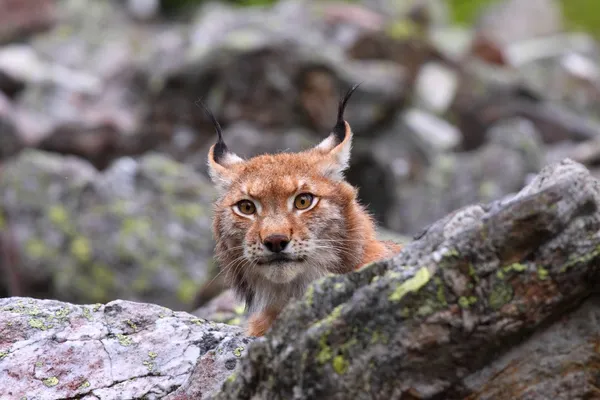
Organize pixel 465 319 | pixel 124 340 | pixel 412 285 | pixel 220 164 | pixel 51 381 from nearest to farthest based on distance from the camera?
pixel 465 319 → pixel 412 285 → pixel 51 381 → pixel 124 340 → pixel 220 164

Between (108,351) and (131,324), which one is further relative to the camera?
(131,324)

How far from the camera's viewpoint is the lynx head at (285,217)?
7.97m

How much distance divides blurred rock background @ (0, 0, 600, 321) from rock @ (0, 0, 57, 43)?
0.27 ft

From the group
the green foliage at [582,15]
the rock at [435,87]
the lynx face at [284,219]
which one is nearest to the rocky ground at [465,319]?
the lynx face at [284,219]

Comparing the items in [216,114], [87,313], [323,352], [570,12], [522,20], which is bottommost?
[570,12]

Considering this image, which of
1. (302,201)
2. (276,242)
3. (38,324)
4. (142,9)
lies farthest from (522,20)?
(38,324)

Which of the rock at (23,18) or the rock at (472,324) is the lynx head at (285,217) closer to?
the rock at (472,324)

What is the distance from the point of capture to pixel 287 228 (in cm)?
794

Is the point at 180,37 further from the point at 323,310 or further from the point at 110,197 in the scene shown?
the point at 323,310

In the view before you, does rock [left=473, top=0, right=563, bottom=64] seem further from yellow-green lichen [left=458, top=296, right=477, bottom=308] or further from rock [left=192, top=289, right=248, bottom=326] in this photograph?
yellow-green lichen [left=458, top=296, right=477, bottom=308]

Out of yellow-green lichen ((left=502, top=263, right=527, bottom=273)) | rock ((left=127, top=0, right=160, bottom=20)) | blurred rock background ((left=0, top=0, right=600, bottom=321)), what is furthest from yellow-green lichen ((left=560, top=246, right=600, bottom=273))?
rock ((left=127, top=0, right=160, bottom=20))

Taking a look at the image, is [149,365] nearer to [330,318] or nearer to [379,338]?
[330,318]

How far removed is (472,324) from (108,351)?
318 centimetres

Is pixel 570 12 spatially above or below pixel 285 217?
below
